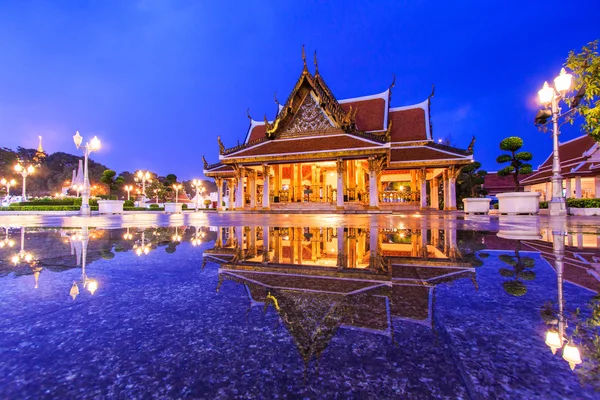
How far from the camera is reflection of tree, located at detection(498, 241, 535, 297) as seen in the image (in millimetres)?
1438

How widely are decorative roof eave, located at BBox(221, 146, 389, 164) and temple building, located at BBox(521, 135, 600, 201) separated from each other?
588 inches

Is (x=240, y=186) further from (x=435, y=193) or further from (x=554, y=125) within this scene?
(x=554, y=125)

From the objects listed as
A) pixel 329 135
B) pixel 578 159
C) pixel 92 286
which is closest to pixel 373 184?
pixel 329 135

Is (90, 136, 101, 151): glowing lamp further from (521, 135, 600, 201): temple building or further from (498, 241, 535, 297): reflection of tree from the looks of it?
(521, 135, 600, 201): temple building

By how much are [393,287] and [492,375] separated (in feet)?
2.54

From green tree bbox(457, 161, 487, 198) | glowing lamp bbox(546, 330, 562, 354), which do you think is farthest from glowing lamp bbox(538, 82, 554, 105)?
green tree bbox(457, 161, 487, 198)

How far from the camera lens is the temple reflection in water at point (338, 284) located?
1003 mm

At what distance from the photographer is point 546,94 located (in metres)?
11.1

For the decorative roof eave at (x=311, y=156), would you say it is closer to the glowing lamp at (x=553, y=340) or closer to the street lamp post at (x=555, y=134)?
the street lamp post at (x=555, y=134)

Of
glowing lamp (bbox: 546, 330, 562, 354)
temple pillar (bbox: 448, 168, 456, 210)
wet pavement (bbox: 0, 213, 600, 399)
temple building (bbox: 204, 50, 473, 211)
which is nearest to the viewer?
wet pavement (bbox: 0, 213, 600, 399)

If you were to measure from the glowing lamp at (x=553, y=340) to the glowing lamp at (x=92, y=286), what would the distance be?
1838 mm

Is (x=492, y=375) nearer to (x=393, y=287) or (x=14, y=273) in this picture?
(x=393, y=287)

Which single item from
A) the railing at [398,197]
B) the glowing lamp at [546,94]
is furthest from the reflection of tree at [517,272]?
the railing at [398,197]

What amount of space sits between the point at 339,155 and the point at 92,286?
15.6 m
